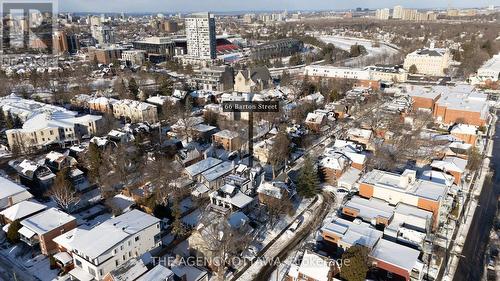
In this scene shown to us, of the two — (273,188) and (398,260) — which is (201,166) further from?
(398,260)

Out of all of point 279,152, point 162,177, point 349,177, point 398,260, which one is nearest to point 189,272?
point 162,177

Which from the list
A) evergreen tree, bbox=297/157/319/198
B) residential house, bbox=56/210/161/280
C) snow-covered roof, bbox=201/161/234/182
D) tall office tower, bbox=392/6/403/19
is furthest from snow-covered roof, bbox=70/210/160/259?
tall office tower, bbox=392/6/403/19

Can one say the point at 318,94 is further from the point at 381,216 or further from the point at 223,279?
the point at 223,279

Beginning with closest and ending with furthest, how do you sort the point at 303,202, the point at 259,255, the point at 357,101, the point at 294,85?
the point at 259,255
the point at 303,202
the point at 357,101
the point at 294,85

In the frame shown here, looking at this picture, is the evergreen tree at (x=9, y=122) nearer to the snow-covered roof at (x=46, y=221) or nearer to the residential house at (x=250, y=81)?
the snow-covered roof at (x=46, y=221)

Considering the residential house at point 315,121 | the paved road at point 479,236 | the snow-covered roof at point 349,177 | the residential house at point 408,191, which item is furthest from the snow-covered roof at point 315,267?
the residential house at point 315,121

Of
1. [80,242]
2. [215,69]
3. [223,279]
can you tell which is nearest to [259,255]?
[223,279]
